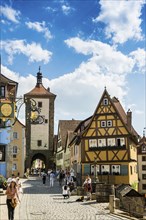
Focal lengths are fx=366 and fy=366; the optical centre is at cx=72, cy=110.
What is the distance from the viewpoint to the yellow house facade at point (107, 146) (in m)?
38.6

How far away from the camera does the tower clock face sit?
43.3 ft

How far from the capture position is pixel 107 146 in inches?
1548

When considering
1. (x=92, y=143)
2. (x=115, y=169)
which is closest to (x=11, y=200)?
(x=115, y=169)

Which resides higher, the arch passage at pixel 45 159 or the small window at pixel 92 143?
the small window at pixel 92 143

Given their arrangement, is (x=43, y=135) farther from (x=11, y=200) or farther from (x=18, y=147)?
(x=11, y=200)

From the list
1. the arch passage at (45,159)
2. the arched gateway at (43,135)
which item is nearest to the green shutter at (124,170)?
the arched gateway at (43,135)

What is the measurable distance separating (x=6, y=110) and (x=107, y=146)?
88.7 ft

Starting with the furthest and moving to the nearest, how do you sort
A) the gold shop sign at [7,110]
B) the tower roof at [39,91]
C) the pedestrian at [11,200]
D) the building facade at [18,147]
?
1. the tower roof at [39,91]
2. the building facade at [18,147]
3. the pedestrian at [11,200]
4. the gold shop sign at [7,110]

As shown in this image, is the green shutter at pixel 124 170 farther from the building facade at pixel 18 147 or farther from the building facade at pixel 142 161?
the building facade at pixel 142 161

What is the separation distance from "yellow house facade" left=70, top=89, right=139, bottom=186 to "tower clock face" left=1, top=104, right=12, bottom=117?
2625 cm

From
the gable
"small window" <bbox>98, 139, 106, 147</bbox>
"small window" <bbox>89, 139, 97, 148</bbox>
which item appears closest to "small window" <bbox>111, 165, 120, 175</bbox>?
"small window" <bbox>98, 139, 106, 147</bbox>

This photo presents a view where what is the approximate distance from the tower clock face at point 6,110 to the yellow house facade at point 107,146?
2625 centimetres

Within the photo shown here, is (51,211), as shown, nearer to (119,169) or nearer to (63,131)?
(119,169)

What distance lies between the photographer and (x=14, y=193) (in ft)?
46.2
